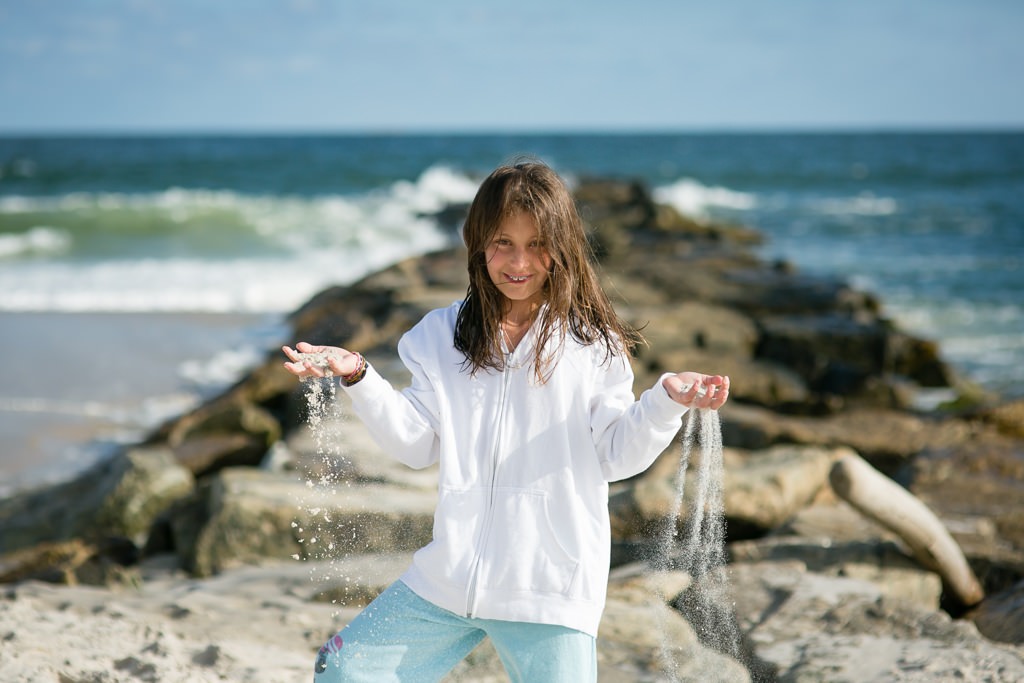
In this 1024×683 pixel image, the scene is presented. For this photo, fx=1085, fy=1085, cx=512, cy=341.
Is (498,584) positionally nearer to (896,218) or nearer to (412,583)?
(412,583)

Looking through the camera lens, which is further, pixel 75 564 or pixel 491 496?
pixel 75 564

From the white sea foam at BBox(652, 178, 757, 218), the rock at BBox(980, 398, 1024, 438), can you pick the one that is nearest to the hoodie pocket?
the rock at BBox(980, 398, 1024, 438)

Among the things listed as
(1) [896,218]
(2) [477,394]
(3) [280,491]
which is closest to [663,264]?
(3) [280,491]

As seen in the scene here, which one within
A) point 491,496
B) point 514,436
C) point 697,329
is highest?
point 514,436

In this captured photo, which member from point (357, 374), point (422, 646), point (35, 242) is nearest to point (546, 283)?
point (357, 374)

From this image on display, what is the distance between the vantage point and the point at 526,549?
2184 mm

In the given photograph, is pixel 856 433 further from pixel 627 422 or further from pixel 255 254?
pixel 255 254

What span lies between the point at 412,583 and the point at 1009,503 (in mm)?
3827

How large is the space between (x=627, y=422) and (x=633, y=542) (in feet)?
6.37

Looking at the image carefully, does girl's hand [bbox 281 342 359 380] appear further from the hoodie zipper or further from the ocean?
the ocean

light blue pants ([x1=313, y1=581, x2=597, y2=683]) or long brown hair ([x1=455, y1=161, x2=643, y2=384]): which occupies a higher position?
long brown hair ([x1=455, y1=161, x2=643, y2=384])

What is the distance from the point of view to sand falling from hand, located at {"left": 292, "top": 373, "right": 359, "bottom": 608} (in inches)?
145

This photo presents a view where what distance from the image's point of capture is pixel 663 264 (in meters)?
13.3

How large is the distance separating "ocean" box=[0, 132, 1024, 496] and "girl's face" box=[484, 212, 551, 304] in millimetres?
259
